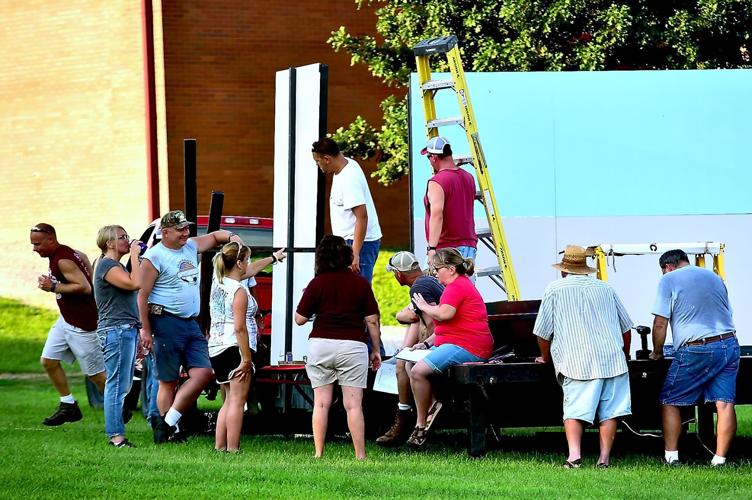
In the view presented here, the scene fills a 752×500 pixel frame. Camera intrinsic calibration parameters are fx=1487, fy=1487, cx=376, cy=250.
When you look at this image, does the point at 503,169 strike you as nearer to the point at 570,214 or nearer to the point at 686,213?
the point at 570,214

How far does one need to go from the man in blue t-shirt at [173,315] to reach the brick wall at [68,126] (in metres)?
13.7

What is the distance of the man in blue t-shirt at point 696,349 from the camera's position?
425 inches

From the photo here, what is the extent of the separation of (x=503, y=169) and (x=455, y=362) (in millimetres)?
4404

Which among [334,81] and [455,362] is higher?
[334,81]

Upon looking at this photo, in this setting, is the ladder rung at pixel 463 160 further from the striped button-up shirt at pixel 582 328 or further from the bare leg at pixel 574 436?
the bare leg at pixel 574 436

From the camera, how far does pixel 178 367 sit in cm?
1178

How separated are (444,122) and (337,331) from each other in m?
3.37

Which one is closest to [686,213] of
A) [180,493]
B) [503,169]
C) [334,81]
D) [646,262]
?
[646,262]

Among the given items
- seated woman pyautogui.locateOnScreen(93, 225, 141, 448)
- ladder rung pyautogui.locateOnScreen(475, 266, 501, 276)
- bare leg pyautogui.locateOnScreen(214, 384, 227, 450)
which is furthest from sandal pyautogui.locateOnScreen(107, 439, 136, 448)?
ladder rung pyautogui.locateOnScreen(475, 266, 501, 276)

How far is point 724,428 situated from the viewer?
10.7 m

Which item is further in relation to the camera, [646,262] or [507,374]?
[646,262]

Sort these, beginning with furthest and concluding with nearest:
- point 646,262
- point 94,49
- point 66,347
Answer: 1. point 94,49
2. point 646,262
3. point 66,347

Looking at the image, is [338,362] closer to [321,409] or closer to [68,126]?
[321,409]

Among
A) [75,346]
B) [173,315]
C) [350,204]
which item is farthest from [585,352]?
[75,346]
